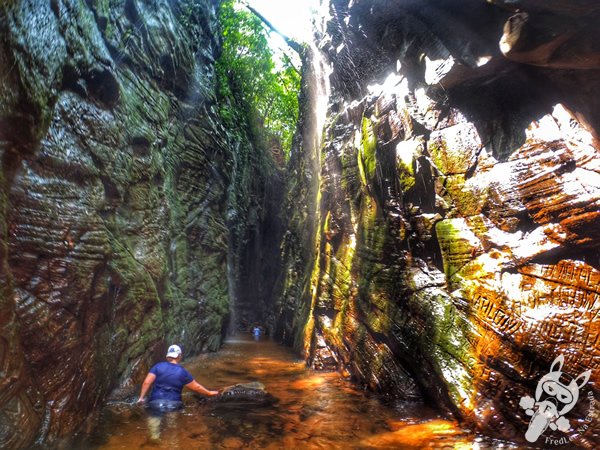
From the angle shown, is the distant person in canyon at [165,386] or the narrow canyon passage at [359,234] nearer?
the narrow canyon passage at [359,234]

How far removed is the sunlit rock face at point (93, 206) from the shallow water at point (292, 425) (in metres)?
0.80

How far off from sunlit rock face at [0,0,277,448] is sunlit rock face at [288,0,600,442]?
4.48m

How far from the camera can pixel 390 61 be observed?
9.02 m

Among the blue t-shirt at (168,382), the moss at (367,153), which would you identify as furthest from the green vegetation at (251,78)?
the blue t-shirt at (168,382)

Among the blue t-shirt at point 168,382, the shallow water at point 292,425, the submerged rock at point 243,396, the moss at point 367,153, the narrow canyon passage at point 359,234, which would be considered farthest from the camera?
the moss at point 367,153

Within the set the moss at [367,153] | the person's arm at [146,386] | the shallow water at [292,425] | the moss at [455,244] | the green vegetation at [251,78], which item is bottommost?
the shallow water at [292,425]

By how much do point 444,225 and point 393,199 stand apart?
5.13 feet

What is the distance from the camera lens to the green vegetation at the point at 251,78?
56.0ft

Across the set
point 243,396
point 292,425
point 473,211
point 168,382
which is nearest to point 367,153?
point 473,211

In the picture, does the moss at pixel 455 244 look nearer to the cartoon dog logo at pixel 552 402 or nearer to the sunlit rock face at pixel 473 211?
the sunlit rock face at pixel 473 211

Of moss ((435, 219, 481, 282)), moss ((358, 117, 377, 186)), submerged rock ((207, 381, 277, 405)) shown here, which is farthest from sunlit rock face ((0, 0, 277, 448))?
moss ((435, 219, 481, 282))

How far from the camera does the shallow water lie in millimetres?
4766

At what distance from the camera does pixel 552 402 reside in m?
4.60

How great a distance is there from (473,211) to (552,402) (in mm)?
2763
